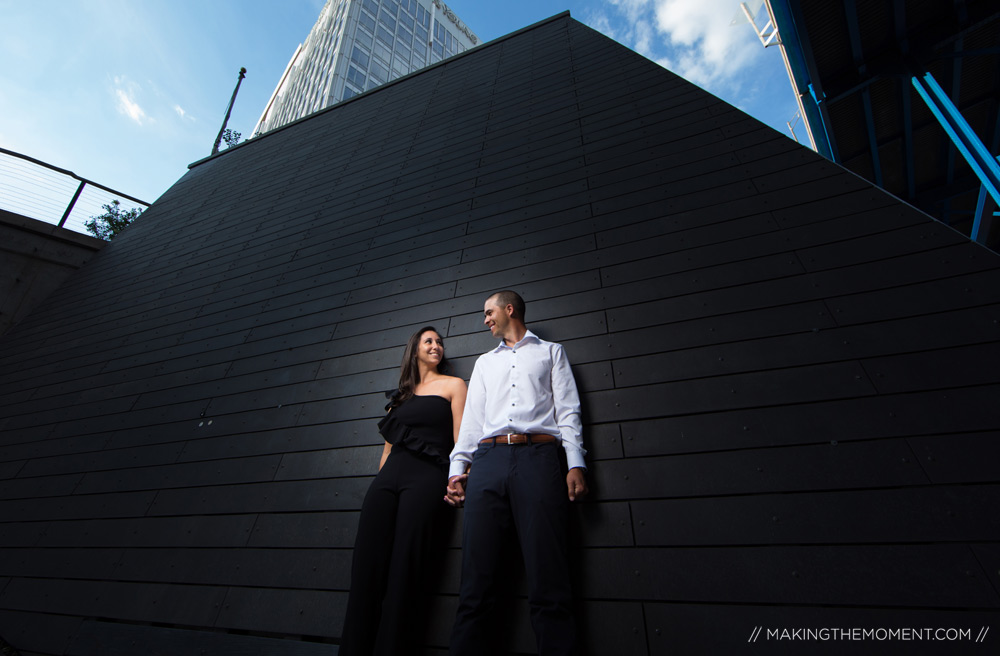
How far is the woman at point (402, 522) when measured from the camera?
1285mm

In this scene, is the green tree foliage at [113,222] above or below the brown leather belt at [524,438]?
above

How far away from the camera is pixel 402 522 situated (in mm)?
1443

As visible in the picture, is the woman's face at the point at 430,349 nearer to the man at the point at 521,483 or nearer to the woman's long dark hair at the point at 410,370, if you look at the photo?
the woman's long dark hair at the point at 410,370

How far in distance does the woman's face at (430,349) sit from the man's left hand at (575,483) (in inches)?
39.6

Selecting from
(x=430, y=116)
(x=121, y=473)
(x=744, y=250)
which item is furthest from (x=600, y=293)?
(x=430, y=116)

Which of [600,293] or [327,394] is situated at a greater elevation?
[600,293]

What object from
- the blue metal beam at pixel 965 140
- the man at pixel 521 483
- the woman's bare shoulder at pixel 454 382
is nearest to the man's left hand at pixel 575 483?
the man at pixel 521 483

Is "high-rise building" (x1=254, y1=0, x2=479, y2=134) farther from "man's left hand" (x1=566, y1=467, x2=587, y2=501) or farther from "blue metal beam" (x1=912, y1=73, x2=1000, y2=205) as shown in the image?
"man's left hand" (x1=566, y1=467, x2=587, y2=501)

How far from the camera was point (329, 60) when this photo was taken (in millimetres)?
23359

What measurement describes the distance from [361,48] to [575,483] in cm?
2934

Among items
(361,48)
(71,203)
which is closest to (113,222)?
(71,203)

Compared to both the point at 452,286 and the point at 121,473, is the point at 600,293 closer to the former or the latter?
the point at 452,286

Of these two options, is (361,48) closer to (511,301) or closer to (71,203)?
(71,203)

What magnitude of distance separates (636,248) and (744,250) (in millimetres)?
522
